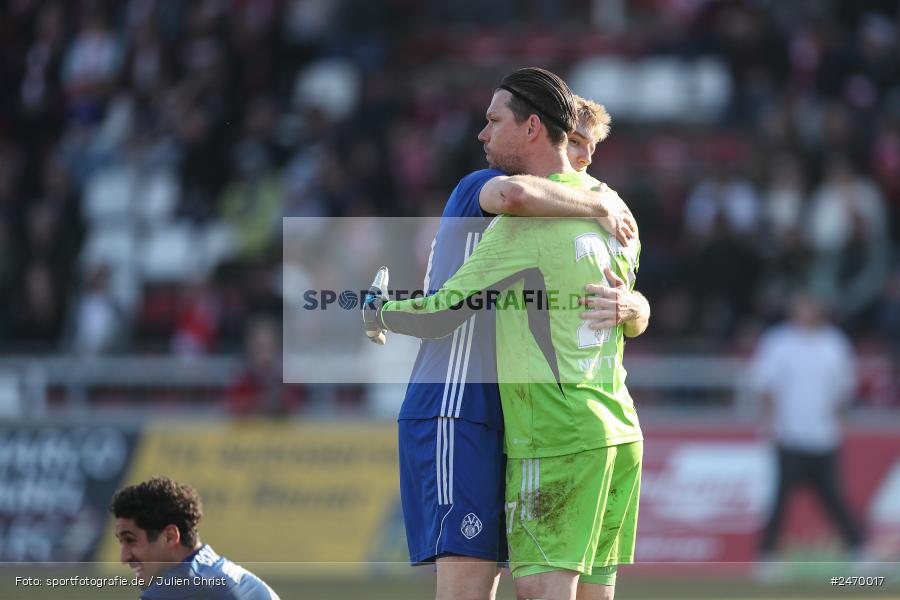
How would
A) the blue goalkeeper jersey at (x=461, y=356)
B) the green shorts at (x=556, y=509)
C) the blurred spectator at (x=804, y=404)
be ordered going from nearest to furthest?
the green shorts at (x=556, y=509)
the blue goalkeeper jersey at (x=461, y=356)
the blurred spectator at (x=804, y=404)

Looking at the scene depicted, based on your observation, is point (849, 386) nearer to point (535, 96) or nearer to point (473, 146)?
point (473, 146)

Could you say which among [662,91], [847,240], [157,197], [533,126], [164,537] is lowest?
[164,537]

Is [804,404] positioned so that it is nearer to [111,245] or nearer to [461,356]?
[111,245]

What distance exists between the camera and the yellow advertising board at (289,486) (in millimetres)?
11602

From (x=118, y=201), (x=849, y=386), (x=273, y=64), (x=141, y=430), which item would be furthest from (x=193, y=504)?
(x=273, y=64)

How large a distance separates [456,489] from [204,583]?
1.16 meters

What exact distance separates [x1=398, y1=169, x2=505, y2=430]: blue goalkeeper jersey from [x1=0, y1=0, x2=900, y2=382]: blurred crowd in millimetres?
8128

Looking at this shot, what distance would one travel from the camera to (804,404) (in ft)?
38.5

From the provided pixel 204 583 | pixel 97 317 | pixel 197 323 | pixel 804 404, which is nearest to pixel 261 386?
pixel 197 323

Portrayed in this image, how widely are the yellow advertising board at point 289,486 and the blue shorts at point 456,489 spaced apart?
22.5ft

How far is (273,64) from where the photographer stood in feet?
55.3

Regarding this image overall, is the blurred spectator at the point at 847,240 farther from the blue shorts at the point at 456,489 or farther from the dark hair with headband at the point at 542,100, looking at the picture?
the blue shorts at the point at 456,489

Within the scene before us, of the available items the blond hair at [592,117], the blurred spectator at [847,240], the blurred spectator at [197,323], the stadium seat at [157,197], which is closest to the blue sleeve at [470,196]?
the blond hair at [592,117]

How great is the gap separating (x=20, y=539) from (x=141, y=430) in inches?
52.0
